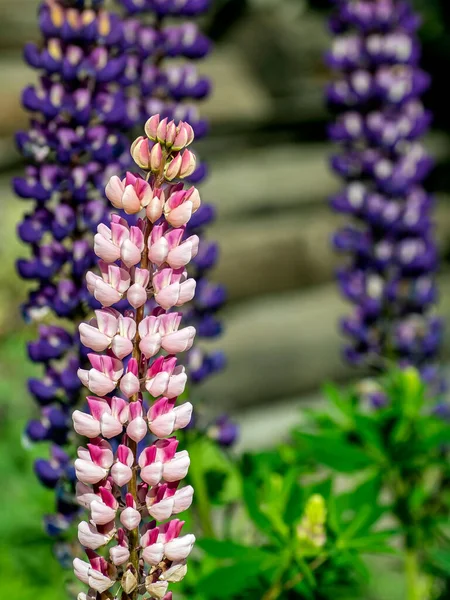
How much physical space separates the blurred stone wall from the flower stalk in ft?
8.96

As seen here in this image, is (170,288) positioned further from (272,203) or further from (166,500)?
(272,203)

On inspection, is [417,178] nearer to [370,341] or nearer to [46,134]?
[370,341]

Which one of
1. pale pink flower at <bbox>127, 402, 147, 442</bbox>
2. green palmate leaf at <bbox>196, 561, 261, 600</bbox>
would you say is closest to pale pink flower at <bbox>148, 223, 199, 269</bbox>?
pale pink flower at <bbox>127, 402, 147, 442</bbox>

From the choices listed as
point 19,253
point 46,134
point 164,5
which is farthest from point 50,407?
point 19,253

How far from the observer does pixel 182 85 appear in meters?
1.53

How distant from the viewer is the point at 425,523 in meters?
1.50

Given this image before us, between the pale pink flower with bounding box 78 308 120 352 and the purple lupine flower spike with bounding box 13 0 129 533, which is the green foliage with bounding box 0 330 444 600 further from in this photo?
the pale pink flower with bounding box 78 308 120 352

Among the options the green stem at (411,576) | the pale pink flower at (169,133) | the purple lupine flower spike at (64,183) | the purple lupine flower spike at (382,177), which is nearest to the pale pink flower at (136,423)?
the pale pink flower at (169,133)

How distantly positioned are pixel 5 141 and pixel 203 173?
2.00m

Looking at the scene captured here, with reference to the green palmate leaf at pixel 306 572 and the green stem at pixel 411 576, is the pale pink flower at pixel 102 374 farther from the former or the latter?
the green stem at pixel 411 576

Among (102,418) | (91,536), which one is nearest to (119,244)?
(102,418)

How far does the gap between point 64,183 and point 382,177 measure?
856mm

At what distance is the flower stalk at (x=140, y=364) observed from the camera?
0.76 m

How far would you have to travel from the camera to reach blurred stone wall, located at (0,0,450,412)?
3.63m
